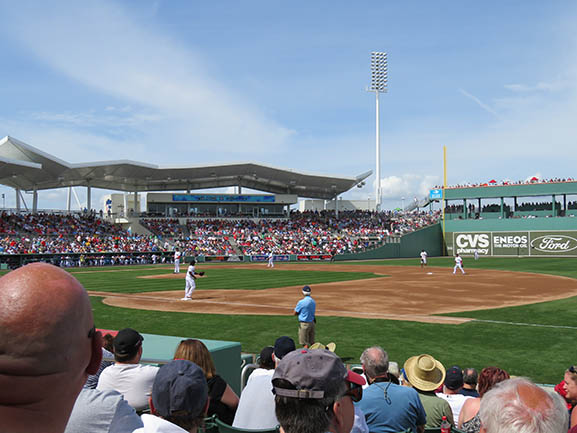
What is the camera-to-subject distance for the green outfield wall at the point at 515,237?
5653 cm

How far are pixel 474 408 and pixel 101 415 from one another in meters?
3.46

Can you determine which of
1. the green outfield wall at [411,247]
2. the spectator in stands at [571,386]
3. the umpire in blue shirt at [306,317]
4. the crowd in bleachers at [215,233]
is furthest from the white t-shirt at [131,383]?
the green outfield wall at [411,247]

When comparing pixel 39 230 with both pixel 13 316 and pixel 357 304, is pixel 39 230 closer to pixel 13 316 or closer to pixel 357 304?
pixel 357 304

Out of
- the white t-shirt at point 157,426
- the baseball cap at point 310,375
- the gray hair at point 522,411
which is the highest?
the baseball cap at point 310,375

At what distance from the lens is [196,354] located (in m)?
4.87

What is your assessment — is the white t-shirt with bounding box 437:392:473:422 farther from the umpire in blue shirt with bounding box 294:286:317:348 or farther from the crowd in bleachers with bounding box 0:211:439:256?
the crowd in bleachers with bounding box 0:211:439:256

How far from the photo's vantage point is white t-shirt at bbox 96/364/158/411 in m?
4.70

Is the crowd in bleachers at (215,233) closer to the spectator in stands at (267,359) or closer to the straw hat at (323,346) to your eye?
the straw hat at (323,346)

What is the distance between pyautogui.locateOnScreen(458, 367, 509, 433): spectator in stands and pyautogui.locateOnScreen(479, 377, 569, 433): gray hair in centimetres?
190

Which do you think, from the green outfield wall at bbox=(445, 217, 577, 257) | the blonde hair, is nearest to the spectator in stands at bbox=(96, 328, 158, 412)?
the blonde hair

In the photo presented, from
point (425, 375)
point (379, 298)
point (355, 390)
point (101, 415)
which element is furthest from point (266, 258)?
point (101, 415)

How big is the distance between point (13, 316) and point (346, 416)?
184cm

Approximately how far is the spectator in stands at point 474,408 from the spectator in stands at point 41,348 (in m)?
3.67

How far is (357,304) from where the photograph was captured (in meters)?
20.1
